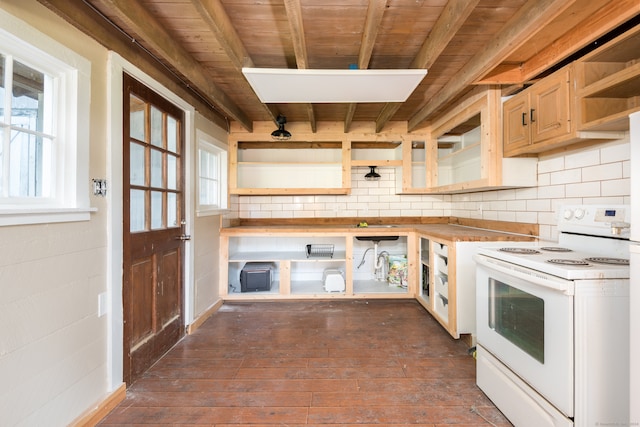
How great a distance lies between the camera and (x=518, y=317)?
147 cm

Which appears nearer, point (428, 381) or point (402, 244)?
point (428, 381)

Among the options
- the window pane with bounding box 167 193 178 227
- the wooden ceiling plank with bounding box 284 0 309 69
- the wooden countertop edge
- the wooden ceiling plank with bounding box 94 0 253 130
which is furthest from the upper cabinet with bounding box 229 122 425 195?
the wooden ceiling plank with bounding box 284 0 309 69

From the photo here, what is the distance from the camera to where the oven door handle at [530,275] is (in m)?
1.16

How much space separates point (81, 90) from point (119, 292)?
3.80ft

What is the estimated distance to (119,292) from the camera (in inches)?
67.3

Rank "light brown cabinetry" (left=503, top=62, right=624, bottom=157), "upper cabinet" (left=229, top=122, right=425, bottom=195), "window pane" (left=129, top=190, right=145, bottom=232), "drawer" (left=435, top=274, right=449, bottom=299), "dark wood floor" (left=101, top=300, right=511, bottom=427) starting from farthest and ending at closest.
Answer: "upper cabinet" (left=229, top=122, right=425, bottom=195) → "drawer" (left=435, top=274, right=449, bottom=299) → "window pane" (left=129, top=190, right=145, bottom=232) → "light brown cabinetry" (left=503, top=62, right=624, bottom=157) → "dark wood floor" (left=101, top=300, right=511, bottom=427)

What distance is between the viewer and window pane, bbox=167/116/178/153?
2.35 meters

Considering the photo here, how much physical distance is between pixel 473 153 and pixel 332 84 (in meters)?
1.62

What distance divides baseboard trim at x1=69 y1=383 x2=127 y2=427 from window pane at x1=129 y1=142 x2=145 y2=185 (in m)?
1.30

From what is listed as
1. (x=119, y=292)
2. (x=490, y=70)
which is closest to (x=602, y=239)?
(x=490, y=70)

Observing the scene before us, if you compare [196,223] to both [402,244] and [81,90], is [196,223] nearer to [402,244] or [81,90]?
[81,90]

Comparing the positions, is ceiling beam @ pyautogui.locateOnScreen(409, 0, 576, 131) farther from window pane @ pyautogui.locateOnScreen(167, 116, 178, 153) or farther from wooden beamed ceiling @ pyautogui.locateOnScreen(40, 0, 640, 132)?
window pane @ pyautogui.locateOnScreen(167, 116, 178, 153)

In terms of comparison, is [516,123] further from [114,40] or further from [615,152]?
[114,40]

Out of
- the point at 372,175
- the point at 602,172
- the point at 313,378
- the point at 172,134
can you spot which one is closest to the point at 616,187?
the point at 602,172
